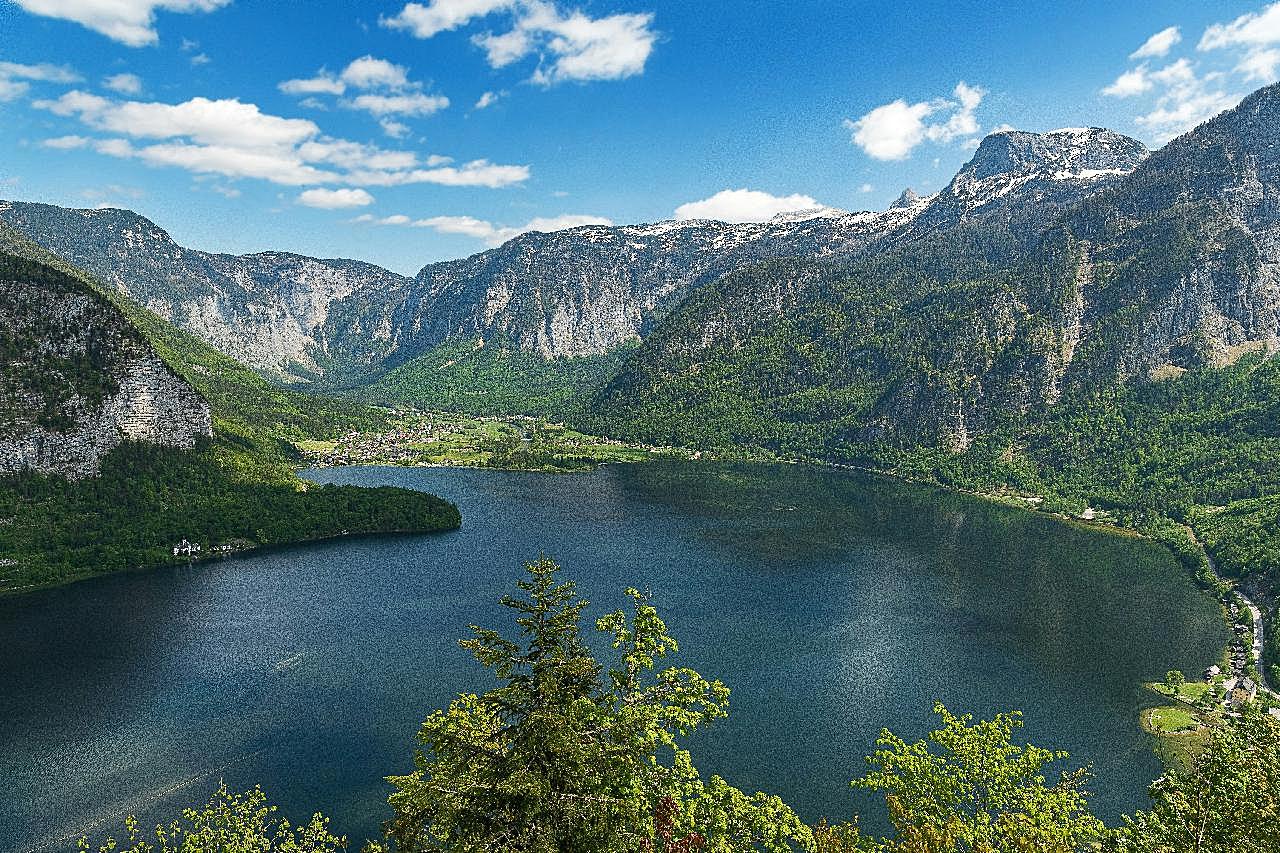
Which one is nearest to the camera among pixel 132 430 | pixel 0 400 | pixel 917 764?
pixel 917 764

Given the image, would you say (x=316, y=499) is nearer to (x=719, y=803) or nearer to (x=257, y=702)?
(x=257, y=702)

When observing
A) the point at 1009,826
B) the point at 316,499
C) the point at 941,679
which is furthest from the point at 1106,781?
the point at 316,499

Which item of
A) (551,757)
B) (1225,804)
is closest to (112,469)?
(551,757)

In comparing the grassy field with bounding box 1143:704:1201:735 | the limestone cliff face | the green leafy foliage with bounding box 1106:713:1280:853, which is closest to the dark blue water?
the grassy field with bounding box 1143:704:1201:735

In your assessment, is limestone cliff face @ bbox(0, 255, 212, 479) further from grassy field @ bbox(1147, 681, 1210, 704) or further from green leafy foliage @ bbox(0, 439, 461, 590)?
grassy field @ bbox(1147, 681, 1210, 704)

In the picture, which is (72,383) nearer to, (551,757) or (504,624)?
(504,624)

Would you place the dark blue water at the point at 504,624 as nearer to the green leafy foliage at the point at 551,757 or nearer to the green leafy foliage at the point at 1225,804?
the green leafy foliage at the point at 1225,804
